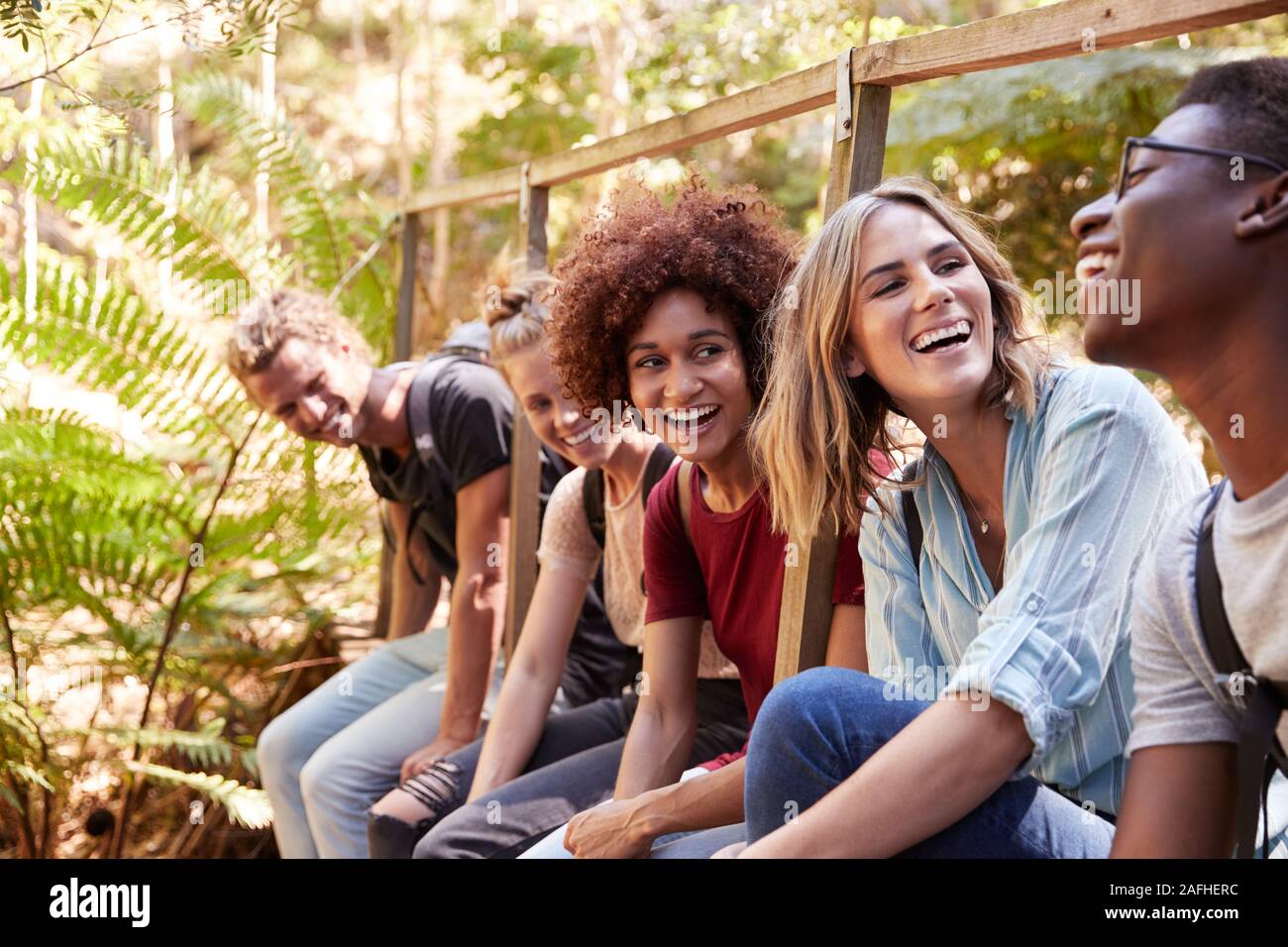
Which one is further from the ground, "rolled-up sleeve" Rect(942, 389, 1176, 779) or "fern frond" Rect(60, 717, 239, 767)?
"rolled-up sleeve" Rect(942, 389, 1176, 779)

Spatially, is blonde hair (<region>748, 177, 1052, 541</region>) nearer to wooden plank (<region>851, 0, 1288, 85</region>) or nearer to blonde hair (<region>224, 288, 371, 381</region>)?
wooden plank (<region>851, 0, 1288, 85</region>)

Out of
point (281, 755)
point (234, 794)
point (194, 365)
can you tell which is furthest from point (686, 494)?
point (194, 365)

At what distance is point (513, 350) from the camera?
313cm

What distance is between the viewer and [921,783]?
1.62m

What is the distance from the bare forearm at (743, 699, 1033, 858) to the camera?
63.9 inches

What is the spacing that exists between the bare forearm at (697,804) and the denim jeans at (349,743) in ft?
4.47

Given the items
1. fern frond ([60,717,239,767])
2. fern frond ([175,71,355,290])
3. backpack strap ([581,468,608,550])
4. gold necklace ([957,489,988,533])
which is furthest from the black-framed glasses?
fern frond ([175,71,355,290])

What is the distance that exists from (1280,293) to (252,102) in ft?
14.8

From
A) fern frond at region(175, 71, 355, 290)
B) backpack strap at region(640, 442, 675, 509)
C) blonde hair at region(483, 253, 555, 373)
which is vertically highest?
fern frond at region(175, 71, 355, 290)

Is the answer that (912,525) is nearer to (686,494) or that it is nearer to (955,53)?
(686,494)

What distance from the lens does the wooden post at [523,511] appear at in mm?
3439

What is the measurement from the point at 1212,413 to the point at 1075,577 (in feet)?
1.09

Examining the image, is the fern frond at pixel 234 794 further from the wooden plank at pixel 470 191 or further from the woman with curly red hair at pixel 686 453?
the wooden plank at pixel 470 191

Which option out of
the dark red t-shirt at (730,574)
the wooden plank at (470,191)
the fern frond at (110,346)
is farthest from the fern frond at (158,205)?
the dark red t-shirt at (730,574)
